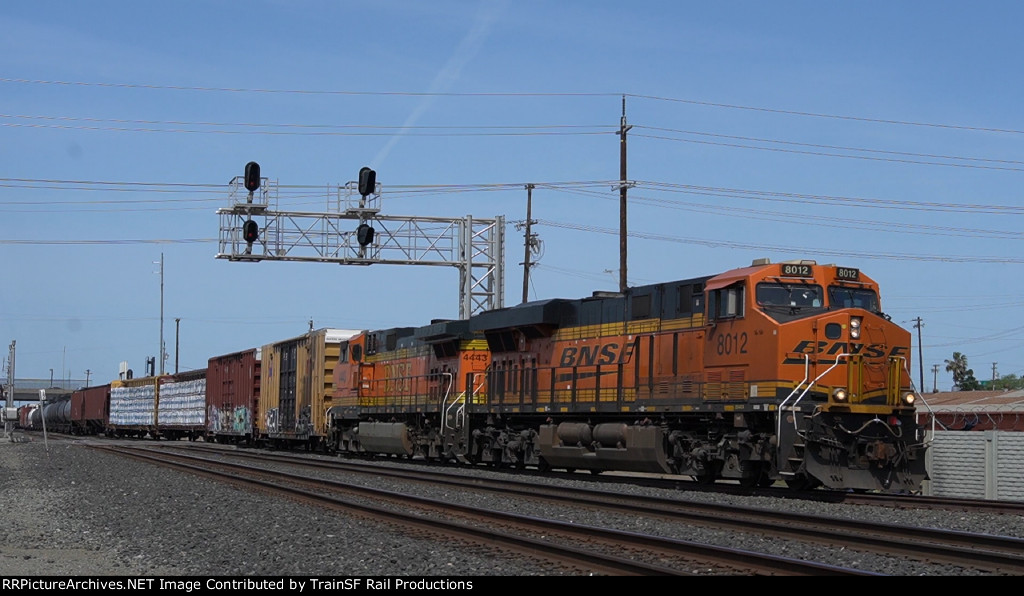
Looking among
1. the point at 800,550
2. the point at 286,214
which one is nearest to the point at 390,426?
the point at 286,214

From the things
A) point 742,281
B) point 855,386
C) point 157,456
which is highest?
point 742,281

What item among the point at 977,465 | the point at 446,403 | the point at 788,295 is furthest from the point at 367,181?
the point at 977,465

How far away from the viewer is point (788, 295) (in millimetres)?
18141

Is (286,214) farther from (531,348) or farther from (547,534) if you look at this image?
(547,534)

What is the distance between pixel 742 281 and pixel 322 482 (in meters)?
7.79

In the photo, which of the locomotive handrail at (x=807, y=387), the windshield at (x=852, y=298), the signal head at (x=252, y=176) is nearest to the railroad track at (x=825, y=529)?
the locomotive handrail at (x=807, y=387)

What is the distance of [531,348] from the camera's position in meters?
24.9

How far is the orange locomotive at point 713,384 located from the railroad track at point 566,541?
5.55 metres

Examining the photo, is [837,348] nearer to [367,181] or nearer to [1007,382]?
[367,181]

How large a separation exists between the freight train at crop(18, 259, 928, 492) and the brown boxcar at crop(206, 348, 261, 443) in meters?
11.5

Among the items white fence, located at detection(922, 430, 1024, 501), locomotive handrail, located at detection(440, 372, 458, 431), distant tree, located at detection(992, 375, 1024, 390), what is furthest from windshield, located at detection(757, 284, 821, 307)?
distant tree, located at detection(992, 375, 1024, 390)

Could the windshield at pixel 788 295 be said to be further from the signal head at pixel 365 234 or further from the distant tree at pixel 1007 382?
the distant tree at pixel 1007 382

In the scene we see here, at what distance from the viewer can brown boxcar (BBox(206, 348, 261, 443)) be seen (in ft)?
140

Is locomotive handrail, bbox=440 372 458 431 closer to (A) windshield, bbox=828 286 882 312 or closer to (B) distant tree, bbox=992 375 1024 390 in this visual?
(A) windshield, bbox=828 286 882 312
